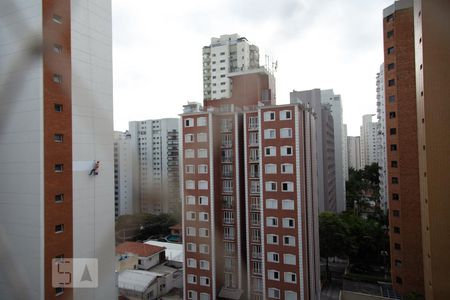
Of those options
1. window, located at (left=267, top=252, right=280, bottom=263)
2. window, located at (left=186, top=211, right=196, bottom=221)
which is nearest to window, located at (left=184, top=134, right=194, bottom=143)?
window, located at (left=186, top=211, right=196, bottom=221)

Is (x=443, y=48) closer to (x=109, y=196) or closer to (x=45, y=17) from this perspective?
(x=45, y=17)

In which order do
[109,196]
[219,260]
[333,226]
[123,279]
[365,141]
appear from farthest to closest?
1. [365,141]
2. [333,226]
3. [123,279]
4. [219,260]
5. [109,196]

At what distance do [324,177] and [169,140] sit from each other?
5.73 metres

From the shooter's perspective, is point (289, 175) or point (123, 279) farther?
point (123, 279)

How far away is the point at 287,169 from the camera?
3873mm

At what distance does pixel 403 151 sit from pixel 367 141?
1178 centimetres

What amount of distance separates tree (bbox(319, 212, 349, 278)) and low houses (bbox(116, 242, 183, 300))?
3.07 m

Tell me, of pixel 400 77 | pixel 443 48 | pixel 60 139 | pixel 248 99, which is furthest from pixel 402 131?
pixel 60 139

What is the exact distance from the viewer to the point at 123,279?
14.8 ft

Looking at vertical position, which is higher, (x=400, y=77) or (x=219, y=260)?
(x=400, y=77)

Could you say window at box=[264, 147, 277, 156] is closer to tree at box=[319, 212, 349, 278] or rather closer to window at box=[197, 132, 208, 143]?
window at box=[197, 132, 208, 143]

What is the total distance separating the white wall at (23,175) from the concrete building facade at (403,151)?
491cm

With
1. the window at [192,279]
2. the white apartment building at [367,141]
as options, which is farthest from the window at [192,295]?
the white apartment building at [367,141]

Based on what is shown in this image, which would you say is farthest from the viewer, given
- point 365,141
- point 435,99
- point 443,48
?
point 365,141
